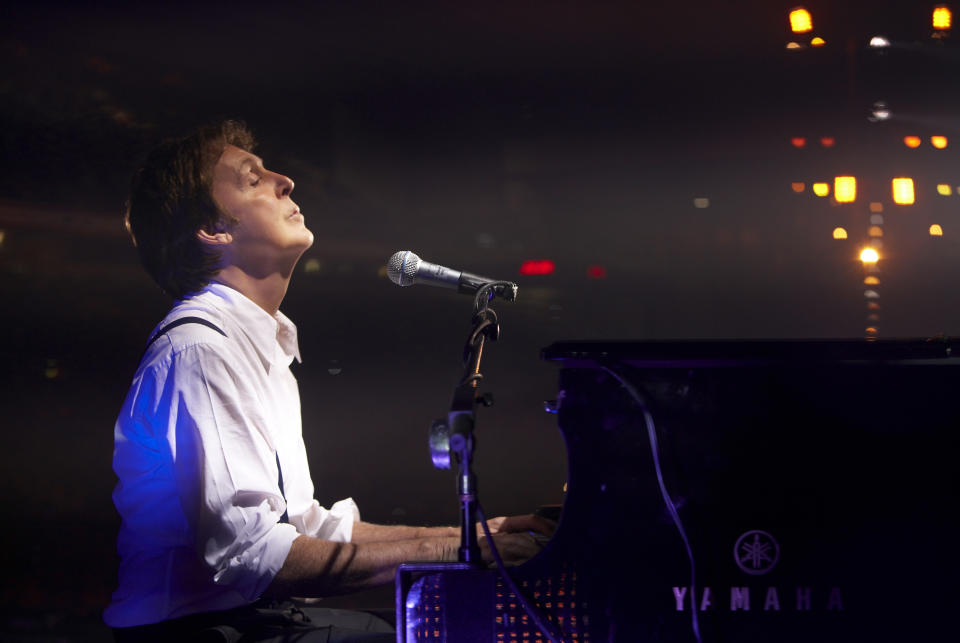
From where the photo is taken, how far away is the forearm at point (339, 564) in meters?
1.46

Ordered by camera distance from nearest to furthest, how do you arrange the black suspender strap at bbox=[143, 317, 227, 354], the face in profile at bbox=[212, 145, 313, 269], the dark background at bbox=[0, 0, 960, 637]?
the black suspender strap at bbox=[143, 317, 227, 354]
the face in profile at bbox=[212, 145, 313, 269]
the dark background at bbox=[0, 0, 960, 637]

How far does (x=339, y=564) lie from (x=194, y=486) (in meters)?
0.34

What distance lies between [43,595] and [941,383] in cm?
295

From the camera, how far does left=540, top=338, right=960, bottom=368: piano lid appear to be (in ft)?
3.66

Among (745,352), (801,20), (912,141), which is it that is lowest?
(745,352)

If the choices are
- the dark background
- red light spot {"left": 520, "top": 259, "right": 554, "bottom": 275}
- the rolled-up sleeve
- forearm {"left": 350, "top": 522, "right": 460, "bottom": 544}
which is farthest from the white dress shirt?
red light spot {"left": 520, "top": 259, "right": 554, "bottom": 275}

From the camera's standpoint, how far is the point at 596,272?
2.79 m

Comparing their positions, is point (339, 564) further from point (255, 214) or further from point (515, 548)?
point (255, 214)

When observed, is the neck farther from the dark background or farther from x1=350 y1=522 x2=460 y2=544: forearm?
x1=350 y1=522 x2=460 y2=544: forearm

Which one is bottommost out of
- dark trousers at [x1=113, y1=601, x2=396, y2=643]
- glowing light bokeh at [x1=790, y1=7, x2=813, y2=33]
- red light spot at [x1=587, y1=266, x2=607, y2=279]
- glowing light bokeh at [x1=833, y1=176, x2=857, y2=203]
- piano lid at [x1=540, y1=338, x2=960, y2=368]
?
dark trousers at [x1=113, y1=601, x2=396, y2=643]

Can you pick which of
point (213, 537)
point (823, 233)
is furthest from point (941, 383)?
point (823, 233)

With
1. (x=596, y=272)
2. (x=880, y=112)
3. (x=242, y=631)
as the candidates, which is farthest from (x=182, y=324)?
(x=880, y=112)

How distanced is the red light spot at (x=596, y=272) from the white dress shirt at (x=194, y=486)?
1.45 meters

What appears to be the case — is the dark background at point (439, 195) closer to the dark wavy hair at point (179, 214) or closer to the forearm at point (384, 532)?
the dark wavy hair at point (179, 214)
